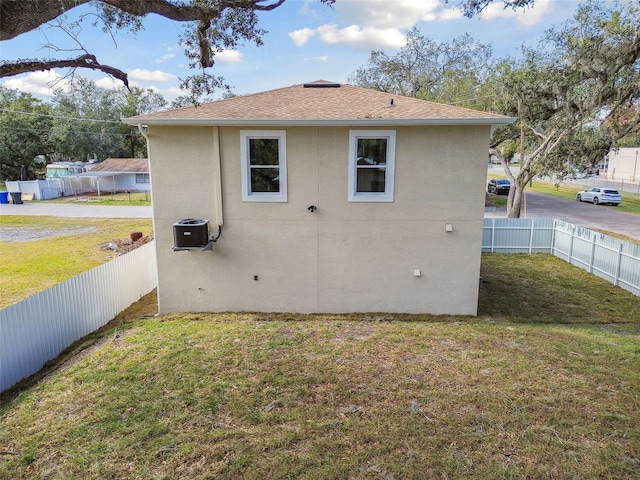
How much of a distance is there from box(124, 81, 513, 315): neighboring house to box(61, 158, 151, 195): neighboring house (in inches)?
1111

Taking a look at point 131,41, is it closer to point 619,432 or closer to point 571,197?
point 619,432

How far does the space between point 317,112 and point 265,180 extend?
64.9 inches

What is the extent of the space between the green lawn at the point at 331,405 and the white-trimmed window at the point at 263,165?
2.54 m

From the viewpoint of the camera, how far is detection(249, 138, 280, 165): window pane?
778 cm

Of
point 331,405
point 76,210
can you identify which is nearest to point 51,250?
point 76,210

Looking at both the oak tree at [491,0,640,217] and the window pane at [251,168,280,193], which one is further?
the oak tree at [491,0,640,217]

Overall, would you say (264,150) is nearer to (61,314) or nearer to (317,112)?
(317,112)

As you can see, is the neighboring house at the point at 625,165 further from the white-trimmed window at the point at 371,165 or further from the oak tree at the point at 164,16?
the oak tree at the point at 164,16

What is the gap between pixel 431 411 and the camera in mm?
4266

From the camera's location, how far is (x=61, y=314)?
656 centimetres

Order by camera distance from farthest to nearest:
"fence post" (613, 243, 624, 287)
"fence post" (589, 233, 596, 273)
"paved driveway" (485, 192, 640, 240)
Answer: "paved driveway" (485, 192, 640, 240) → "fence post" (589, 233, 596, 273) → "fence post" (613, 243, 624, 287)

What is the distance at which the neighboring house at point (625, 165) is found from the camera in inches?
1817

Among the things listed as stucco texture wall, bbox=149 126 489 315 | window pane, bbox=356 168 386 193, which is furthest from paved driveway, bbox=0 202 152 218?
window pane, bbox=356 168 386 193

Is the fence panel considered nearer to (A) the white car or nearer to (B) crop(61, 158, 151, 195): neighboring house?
(A) the white car
